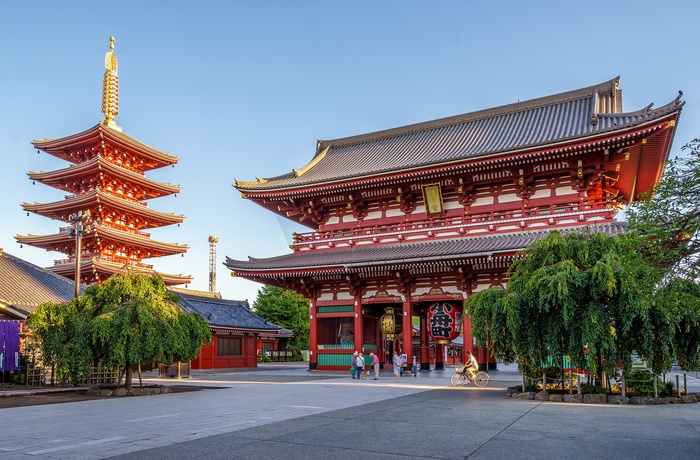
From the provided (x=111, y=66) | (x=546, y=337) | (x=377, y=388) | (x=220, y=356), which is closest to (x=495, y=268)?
(x=377, y=388)

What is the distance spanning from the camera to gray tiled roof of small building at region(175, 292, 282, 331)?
39.9m

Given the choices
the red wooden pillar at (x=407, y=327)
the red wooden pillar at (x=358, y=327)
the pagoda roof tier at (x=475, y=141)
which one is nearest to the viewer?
the pagoda roof tier at (x=475, y=141)

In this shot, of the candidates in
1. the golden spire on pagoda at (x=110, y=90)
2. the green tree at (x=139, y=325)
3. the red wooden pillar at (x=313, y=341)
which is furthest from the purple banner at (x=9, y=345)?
the golden spire on pagoda at (x=110, y=90)

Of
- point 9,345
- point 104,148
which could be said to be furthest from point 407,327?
point 104,148

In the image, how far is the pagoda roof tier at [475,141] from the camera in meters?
23.8

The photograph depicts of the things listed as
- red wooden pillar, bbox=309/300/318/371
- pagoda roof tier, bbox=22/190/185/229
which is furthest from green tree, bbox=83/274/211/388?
pagoda roof tier, bbox=22/190/185/229

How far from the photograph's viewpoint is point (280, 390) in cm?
2003

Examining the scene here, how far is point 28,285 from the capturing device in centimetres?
2580

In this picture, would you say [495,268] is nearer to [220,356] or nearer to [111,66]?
[220,356]

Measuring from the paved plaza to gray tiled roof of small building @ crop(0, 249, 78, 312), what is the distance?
9.93 meters

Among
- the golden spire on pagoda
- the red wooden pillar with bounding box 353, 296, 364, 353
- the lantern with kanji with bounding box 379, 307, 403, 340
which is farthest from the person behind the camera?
the golden spire on pagoda

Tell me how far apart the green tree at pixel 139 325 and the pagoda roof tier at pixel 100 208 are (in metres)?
25.3

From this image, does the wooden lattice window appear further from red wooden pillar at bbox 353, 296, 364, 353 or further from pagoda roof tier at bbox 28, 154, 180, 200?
pagoda roof tier at bbox 28, 154, 180, 200

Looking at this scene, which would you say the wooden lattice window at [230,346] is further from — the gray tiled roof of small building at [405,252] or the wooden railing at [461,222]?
the wooden railing at [461,222]
